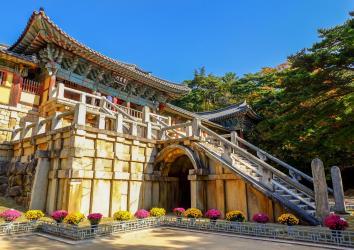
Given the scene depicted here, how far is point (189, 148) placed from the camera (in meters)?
13.3

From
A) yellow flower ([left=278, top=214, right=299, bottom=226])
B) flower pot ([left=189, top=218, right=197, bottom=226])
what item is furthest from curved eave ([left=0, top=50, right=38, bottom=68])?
yellow flower ([left=278, top=214, right=299, bottom=226])

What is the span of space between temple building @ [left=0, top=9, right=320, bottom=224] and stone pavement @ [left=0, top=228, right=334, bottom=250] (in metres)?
2.45

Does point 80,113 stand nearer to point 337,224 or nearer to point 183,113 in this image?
point 337,224

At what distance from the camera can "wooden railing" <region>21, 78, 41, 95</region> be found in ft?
54.8

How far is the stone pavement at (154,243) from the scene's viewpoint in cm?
698

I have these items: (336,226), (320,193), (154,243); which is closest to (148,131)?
(154,243)

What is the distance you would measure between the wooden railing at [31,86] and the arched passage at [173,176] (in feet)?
31.3

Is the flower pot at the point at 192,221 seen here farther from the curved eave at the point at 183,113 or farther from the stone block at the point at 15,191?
the curved eave at the point at 183,113

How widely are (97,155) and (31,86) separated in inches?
345

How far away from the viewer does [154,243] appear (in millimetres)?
7480

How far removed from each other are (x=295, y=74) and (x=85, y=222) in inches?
456

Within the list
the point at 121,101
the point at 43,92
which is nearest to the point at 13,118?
the point at 43,92

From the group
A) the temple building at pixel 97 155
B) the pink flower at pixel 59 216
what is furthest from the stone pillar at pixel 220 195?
the pink flower at pixel 59 216

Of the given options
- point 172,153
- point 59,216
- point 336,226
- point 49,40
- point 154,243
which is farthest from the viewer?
point 49,40
